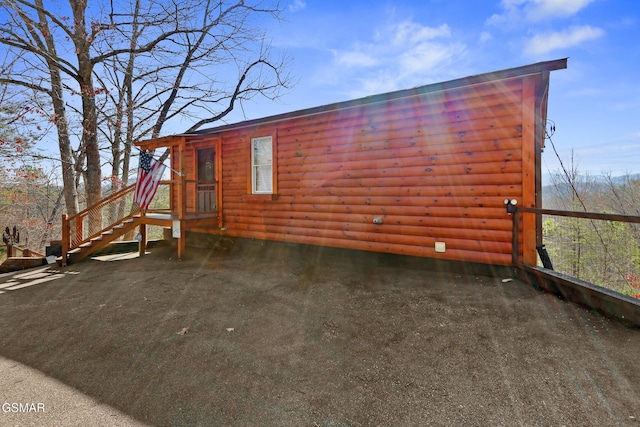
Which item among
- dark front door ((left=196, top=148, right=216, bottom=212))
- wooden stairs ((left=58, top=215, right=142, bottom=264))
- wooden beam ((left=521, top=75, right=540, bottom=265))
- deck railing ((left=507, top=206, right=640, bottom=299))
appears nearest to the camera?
wooden beam ((left=521, top=75, right=540, bottom=265))

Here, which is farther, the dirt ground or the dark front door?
the dark front door

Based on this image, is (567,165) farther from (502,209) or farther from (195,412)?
(195,412)

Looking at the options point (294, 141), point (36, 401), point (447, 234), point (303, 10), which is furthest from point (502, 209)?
point (303, 10)

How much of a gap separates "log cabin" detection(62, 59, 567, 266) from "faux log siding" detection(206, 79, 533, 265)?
0.06 ft

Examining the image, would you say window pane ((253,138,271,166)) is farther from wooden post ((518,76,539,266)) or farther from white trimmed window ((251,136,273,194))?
wooden post ((518,76,539,266))

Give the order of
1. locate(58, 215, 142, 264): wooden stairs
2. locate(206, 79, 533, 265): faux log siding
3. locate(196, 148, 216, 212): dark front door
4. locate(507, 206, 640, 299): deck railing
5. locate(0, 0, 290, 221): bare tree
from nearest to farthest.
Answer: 1. locate(206, 79, 533, 265): faux log siding
2. locate(507, 206, 640, 299): deck railing
3. locate(58, 215, 142, 264): wooden stairs
4. locate(196, 148, 216, 212): dark front door
5. locate(0, 0, 290, 221): bare tree

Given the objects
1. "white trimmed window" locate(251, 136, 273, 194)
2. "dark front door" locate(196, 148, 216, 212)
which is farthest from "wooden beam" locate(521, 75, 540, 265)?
"dark front door" locate(196, 148, 216, 212)

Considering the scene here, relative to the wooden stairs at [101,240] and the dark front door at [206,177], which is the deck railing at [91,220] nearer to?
the wooden stairs at [101,240]

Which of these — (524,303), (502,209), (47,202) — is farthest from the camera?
(47,202)

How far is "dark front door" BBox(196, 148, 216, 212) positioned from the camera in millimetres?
8461

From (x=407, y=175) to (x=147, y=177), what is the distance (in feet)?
18.7

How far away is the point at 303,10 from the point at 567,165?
14220mm

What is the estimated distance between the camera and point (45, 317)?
363 cm

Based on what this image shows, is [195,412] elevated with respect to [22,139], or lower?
lower
